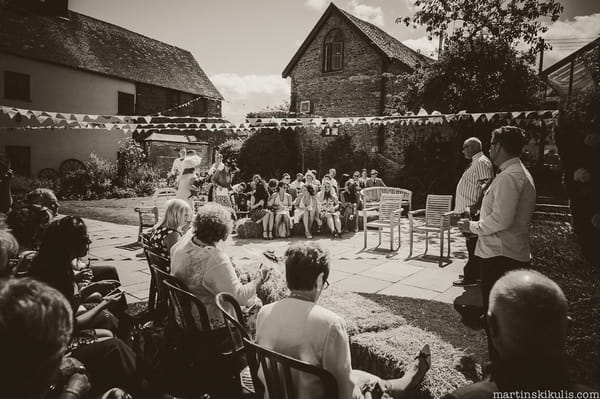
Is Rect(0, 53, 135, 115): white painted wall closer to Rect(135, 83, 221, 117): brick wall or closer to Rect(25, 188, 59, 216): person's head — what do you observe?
Rect(135, 83, 221, 117): brick wall

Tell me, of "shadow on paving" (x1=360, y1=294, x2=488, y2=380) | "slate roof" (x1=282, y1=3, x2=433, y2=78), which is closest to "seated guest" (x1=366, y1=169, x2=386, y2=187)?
"slate roof" (x1=282, y1=3, x2=433, y2=78)

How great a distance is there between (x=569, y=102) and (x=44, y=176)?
873 inches

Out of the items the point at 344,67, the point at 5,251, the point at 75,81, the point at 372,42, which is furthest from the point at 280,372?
the point at 75,81

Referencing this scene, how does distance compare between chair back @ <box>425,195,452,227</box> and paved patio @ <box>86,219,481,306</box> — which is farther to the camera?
chair back @ <box>425,195,452,227</box>

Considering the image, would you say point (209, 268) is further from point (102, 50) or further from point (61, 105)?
point (102, 50)

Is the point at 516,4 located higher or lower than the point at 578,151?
higher

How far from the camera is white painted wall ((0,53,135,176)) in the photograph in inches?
772

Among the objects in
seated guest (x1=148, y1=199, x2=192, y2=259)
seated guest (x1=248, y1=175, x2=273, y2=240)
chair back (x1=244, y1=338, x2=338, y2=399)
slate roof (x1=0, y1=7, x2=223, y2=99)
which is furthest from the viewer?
slate roof (x1=0, y1=7, x2=223, y2=99)

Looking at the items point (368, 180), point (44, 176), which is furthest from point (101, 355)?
point (44, 176)

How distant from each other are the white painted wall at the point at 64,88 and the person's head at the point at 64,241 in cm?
2150

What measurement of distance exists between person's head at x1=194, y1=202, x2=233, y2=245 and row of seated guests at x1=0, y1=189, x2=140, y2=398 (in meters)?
0.73

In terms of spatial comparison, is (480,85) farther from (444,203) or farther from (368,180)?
(444,203)

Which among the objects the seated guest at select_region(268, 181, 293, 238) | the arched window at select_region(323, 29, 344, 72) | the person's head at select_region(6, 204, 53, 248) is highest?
the arched window at select_region(323, 29, 344, 72)

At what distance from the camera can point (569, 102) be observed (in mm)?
3459
